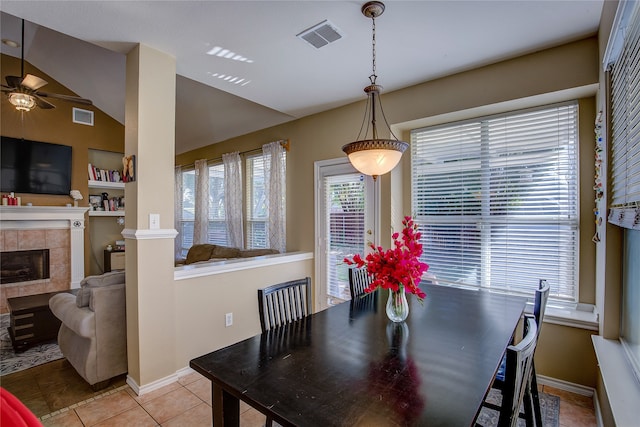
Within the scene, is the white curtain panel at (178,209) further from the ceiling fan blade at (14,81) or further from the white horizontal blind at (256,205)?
the ceiling fan blade at (14,81)

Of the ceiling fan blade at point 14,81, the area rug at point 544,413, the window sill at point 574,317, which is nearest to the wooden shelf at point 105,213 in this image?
the ceiling fan blade at point 14,81

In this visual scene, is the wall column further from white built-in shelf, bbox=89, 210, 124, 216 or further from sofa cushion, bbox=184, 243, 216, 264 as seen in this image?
white built-in shelf, bbox=89, 210, 124, 216

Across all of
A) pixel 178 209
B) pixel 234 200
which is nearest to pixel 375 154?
pixel 234 200

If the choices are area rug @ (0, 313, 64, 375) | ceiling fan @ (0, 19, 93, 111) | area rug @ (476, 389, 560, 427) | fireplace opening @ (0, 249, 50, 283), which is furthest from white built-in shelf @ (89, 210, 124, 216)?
area rug @ (476, 389, 560, 427)

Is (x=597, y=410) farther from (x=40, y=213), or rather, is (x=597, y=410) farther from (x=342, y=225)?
(x=40, y=213)

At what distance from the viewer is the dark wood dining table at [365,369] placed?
100cm

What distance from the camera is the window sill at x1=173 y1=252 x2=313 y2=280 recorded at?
8.98ft

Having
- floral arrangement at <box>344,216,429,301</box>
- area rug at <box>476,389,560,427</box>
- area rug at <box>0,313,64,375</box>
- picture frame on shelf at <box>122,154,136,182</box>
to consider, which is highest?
picture frame on shelf at <box>122,154,136,182</box>

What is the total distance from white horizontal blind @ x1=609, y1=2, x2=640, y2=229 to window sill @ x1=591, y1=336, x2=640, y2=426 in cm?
72

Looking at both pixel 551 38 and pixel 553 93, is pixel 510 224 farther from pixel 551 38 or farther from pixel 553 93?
pixel 551 38

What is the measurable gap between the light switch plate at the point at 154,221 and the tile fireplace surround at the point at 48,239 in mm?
3968

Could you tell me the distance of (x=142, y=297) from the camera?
7.87 ft

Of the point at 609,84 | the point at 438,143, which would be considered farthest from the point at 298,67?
the point at 609,84

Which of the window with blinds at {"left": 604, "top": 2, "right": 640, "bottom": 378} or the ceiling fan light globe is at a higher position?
Result: the ceiling fan light globe
